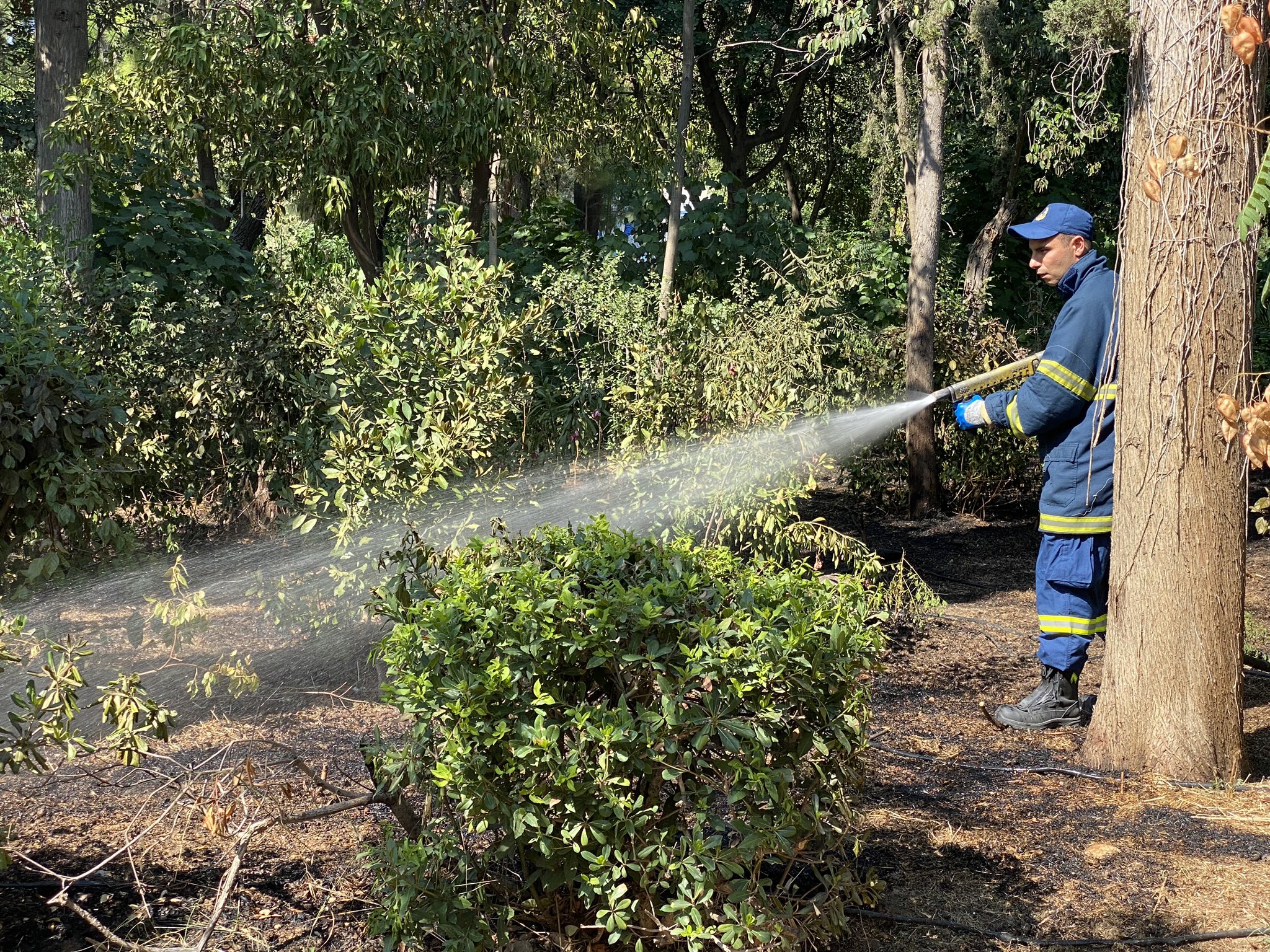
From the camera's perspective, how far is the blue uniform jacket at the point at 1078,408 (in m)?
4.36

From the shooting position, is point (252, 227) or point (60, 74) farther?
point (252, 227)

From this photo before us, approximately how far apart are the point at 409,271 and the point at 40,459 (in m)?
1.50

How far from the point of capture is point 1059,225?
181 inches

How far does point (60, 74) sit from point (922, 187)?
6.07 meters

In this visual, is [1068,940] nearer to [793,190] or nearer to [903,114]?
[903,114]

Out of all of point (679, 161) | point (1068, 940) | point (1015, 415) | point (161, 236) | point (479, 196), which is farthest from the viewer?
point (161, 236)

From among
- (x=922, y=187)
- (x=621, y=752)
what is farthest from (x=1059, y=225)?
(x=922, y=187)

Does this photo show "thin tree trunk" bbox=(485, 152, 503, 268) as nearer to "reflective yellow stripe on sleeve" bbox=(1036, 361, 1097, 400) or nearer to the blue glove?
the blue glove

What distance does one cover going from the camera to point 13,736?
278cm

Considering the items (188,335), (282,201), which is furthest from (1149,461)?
(282,201)

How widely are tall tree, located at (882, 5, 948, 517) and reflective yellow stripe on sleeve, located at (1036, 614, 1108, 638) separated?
4552 millimetres

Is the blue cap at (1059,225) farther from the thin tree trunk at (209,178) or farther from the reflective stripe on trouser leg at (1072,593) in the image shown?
the thin tree trunk at (209,178)

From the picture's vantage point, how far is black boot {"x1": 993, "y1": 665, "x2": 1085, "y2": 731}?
4.56m

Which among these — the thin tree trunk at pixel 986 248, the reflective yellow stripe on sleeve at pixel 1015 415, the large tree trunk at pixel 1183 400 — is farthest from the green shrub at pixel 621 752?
the thin tree trunk at pixel 986 248
